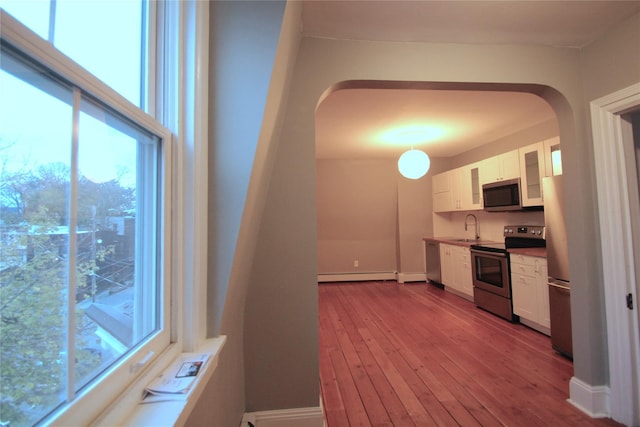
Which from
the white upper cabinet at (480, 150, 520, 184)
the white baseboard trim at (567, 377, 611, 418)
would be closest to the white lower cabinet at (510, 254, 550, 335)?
the white upper cabinet at (480, 150, 520, 184)

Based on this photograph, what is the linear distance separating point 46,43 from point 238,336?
4.72ft

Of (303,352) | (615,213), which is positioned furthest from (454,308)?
(303,352)

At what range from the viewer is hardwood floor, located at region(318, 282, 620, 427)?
186 cm

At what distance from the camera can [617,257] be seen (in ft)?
5.52

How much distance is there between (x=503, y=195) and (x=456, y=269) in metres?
1.41

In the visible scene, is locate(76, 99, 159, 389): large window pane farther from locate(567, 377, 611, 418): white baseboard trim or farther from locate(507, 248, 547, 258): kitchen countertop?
locate(507, 248, 547, 258): kitchen countertop

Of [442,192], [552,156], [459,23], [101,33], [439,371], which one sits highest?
[459,23]

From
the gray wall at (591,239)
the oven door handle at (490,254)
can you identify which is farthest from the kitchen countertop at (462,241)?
the gray wall at (591,239)

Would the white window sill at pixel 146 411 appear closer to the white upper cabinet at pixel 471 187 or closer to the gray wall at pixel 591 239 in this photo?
the gray wall at pixel 591 239

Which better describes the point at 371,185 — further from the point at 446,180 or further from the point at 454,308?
the point at 454,308

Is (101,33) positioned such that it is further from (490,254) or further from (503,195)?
(503,195)

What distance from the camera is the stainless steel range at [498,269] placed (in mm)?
3473

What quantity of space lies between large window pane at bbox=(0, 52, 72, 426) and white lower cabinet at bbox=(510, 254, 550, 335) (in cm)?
372

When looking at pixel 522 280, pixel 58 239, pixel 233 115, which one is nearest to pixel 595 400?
pixel 522 280
